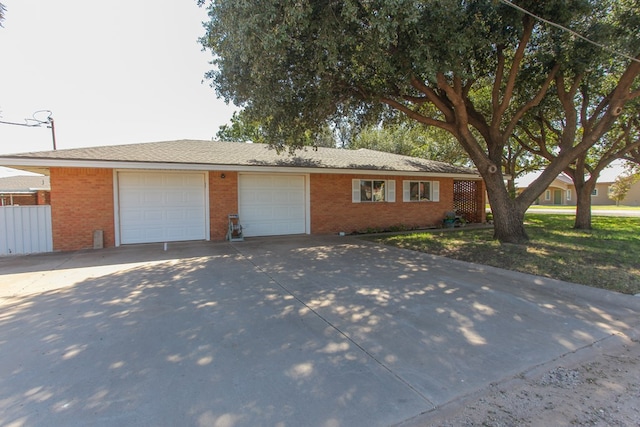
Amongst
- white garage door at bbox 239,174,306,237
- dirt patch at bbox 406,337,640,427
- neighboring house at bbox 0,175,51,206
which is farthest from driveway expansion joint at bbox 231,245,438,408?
neighboring house at bbox 0,175,51,206

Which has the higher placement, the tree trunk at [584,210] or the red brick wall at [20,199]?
the red brick wall at [20,199]

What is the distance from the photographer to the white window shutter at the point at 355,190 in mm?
13359

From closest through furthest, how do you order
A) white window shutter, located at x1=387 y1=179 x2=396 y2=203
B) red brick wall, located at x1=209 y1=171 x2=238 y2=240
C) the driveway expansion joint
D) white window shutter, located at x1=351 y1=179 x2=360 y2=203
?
the driveway expansion joint → red brick wall, located at x1=209 y1=171 x2=238 y2=240 → white window shutter, located at x1=351 y1=179 x2=360 y2=203 → white window shutter, located at x1=387 y1=179 x2=396 y2=203

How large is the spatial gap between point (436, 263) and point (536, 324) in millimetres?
3438

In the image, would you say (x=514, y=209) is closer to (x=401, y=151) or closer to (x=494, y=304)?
(x=494, y=304)

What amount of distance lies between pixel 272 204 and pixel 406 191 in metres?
6.19

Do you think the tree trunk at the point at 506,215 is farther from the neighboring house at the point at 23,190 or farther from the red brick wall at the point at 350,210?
the neighboring house at the point at 23,190

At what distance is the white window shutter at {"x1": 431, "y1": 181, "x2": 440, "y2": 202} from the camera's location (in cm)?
1530

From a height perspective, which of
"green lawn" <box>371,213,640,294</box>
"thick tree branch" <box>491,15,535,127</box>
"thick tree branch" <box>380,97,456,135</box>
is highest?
"thick tree branch" <box>491,15,535,127</box>

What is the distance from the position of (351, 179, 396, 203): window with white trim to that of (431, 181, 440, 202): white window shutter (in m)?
2.29

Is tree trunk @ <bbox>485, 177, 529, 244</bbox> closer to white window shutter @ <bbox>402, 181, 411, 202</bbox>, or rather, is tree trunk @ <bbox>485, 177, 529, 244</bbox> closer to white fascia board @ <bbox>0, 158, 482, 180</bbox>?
white fascia board @ <bbox>0, 158, 482, 180</bbox>

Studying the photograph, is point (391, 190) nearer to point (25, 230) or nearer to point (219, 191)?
point (219, 191)

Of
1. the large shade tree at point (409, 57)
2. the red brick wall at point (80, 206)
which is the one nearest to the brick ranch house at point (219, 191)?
the red brick wall at point (80, 206)

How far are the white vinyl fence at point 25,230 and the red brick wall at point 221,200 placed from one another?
449cm
